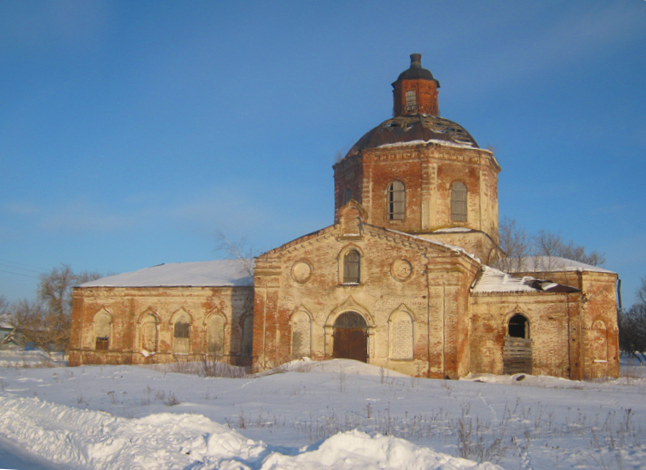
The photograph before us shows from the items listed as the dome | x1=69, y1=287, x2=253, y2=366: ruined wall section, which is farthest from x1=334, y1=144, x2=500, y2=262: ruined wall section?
x1=69, y1=287, x2=253, y2=366: ruined wall section

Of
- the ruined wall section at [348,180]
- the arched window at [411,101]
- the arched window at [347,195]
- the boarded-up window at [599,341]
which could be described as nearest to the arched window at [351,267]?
the ruined wall section at [348,180]

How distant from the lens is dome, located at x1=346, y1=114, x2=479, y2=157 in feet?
82.5

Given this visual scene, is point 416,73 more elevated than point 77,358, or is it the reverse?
point 416,73

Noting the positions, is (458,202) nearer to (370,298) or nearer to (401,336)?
(370,298)

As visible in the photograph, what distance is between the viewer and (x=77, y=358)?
87.8 feet

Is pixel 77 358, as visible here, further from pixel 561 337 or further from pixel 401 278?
pixel 561 337

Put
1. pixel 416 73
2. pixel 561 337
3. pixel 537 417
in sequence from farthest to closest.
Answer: pixel 416 73, pixel 561 337, pixel 537 417

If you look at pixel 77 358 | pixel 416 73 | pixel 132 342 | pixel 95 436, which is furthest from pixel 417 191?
pixel 95 436

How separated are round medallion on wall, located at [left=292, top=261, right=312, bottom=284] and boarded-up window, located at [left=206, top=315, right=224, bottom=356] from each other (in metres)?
5.28

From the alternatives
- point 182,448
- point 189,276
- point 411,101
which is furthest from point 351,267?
point 182,448

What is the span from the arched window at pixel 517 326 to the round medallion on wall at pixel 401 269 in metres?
4.18

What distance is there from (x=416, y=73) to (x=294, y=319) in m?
13.7

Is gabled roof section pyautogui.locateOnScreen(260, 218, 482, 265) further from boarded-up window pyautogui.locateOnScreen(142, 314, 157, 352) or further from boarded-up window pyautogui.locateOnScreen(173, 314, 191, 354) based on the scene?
boarded-up window pyautogui.locateOnScreen(142, 314, 157, 352)

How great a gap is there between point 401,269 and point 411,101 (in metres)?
10.4
